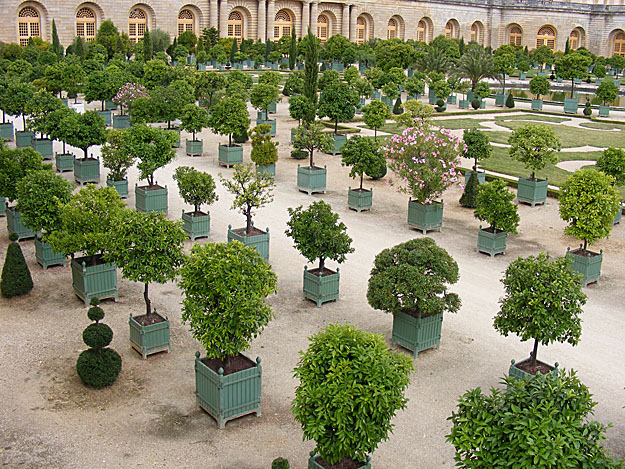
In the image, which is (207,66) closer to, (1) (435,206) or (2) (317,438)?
(1) (435,206)

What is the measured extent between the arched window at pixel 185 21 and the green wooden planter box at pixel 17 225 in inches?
2414

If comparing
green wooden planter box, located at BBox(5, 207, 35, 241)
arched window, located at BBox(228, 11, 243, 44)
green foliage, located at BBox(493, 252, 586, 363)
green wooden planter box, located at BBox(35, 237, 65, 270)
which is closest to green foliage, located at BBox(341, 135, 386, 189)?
green wooden planter box, located at BBox(35, 237, 65, 270)

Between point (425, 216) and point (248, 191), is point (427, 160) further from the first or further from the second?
point (248, 191)

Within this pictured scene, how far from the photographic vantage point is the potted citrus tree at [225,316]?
13.3 meters

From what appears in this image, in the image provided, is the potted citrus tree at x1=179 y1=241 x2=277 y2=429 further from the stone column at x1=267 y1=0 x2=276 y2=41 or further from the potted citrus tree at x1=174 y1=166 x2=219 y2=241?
the stone column at x1=267 y1=0 x2=276 y2=41

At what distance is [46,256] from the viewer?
20906 mm

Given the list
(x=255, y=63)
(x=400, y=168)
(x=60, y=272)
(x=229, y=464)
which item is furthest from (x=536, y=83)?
(x=229, y=464)

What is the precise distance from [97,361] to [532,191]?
64.7 feet

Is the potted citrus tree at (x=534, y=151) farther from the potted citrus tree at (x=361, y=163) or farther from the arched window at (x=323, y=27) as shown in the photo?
the arched window at (x=323, y=27)

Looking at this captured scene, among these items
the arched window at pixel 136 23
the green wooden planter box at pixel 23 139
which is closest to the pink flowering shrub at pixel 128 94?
the green wooden planter box at pixel 23 139

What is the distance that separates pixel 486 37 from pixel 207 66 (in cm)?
4964

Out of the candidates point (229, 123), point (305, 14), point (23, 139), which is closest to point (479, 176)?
point (229, 123)

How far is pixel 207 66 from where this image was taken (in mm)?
75688

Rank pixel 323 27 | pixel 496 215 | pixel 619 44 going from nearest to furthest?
1. pixel 496 215
2. pixel 323 27
3. pixel 619 44
